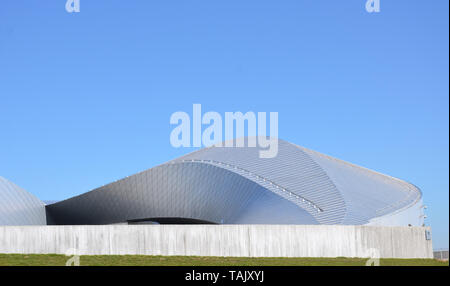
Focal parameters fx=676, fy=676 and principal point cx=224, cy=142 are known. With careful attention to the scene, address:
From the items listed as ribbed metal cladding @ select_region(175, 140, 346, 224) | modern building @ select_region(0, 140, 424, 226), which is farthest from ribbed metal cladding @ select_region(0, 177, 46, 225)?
ribbed metal cladding @ select_region(175, 140, 346, 224)

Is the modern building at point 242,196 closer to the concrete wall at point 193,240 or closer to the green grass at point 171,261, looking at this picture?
the concrete wall at point 193,240

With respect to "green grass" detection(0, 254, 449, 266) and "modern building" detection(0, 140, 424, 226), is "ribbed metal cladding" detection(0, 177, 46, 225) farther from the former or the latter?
"green grass" detection(0, 254, 449, 266)

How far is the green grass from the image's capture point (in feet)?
97.4

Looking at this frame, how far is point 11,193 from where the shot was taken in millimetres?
52844

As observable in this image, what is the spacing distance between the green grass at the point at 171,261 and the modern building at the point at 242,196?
1184 centimetres

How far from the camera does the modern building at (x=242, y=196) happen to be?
47128 millimetres

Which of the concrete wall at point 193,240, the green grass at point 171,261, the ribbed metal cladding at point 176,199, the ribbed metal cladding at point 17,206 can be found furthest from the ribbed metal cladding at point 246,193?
the green grass at point 171,261

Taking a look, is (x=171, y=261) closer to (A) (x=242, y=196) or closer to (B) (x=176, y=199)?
(A) (x=242, y=196)

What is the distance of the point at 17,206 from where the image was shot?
175 ft

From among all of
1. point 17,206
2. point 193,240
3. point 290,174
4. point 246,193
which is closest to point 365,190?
point 290,174

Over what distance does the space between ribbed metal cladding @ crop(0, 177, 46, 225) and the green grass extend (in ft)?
66.3
